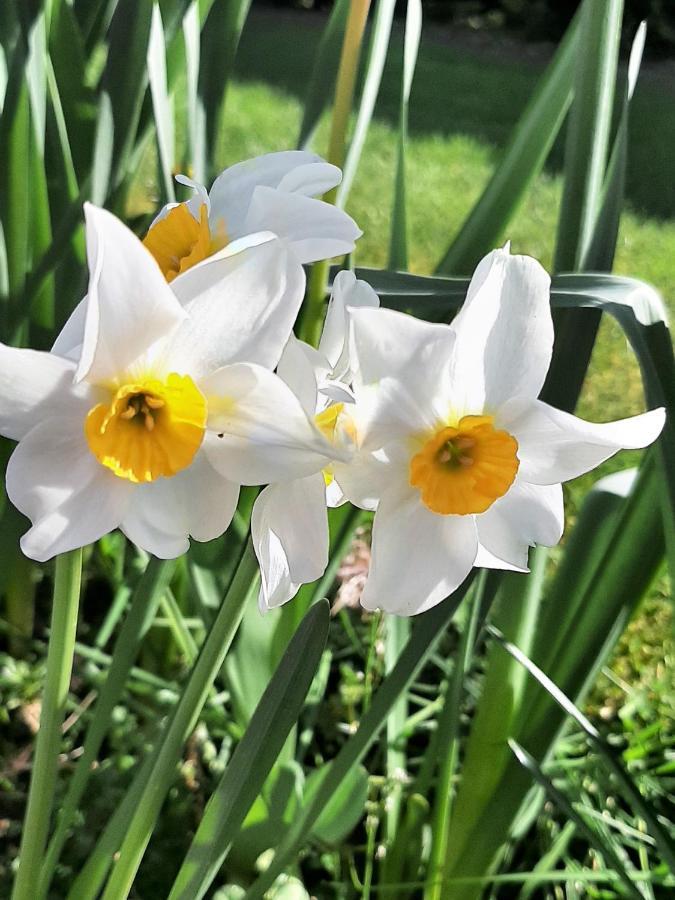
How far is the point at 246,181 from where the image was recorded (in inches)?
19.3

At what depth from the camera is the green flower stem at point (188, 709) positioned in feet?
1.55

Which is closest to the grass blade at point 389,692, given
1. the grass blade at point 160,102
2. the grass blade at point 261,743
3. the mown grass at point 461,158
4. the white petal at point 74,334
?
the grass blade at point 261,743

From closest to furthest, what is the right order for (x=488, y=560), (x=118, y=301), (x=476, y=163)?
(x=118, y=301) → (x=488, y=560) → (x=476, y=163)

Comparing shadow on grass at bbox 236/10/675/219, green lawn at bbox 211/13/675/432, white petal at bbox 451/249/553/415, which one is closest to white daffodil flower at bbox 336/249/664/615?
white petal at bbox 451/249/553/415

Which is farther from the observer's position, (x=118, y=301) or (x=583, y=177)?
(x=583, y=177)

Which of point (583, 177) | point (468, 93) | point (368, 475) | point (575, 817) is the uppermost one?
point (583, 177)

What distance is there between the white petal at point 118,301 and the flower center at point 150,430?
17 mm

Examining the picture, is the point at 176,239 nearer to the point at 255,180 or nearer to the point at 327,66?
the point at 255,180

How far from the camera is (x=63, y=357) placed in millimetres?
377

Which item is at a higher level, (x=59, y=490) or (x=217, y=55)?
(x=217, y=55)

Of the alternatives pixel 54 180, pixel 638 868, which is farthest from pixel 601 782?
pixel 54 180

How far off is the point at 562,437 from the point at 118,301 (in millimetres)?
210

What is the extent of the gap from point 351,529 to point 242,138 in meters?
2.35

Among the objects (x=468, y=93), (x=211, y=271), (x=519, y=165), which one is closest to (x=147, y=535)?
(x=211, y=271)
